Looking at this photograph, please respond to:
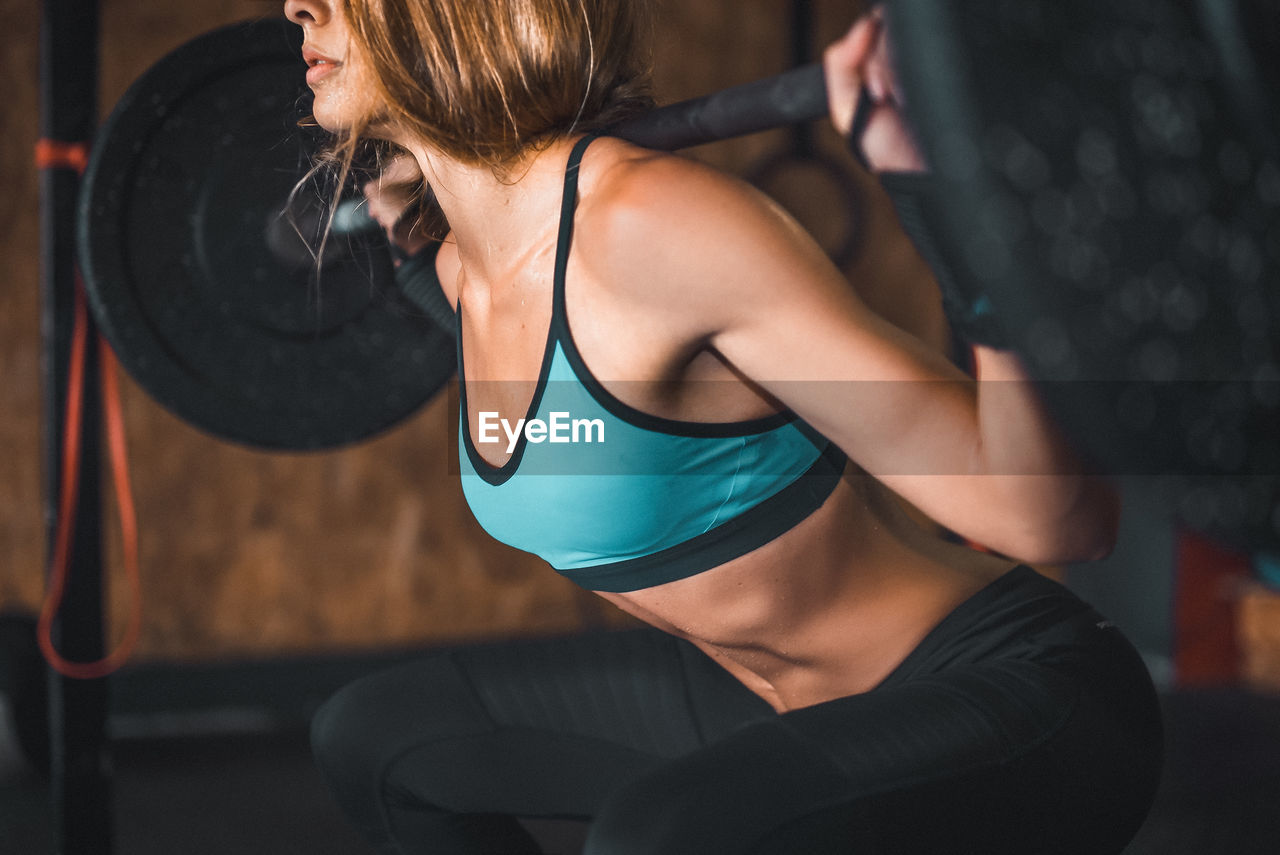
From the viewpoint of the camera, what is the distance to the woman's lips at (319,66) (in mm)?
889

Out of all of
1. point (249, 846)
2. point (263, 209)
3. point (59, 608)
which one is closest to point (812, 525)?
point (263, 209)

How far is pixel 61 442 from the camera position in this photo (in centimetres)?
141

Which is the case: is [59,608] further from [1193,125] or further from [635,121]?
[1193,125]

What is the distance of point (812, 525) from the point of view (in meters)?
0.83

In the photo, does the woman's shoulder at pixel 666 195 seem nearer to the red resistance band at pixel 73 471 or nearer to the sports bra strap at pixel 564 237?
the sports bra strap at pixel 564 237

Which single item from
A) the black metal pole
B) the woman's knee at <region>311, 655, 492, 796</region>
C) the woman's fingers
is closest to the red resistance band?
the black metal pole

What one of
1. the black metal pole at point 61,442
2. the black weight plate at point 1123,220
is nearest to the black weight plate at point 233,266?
the black metal pole at point 61,442

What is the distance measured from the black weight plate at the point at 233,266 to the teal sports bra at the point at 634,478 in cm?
55

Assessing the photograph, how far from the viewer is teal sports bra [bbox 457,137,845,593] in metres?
0.78

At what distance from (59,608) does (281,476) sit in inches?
38.9

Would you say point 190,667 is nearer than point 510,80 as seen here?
No

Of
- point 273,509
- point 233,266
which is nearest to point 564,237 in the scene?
point 233,266

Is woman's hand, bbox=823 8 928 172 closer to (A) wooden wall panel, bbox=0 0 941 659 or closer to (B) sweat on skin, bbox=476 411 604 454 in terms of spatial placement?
(B) sweat on skin, bbox=476 411 604 454

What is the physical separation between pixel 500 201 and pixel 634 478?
0.86 feet
